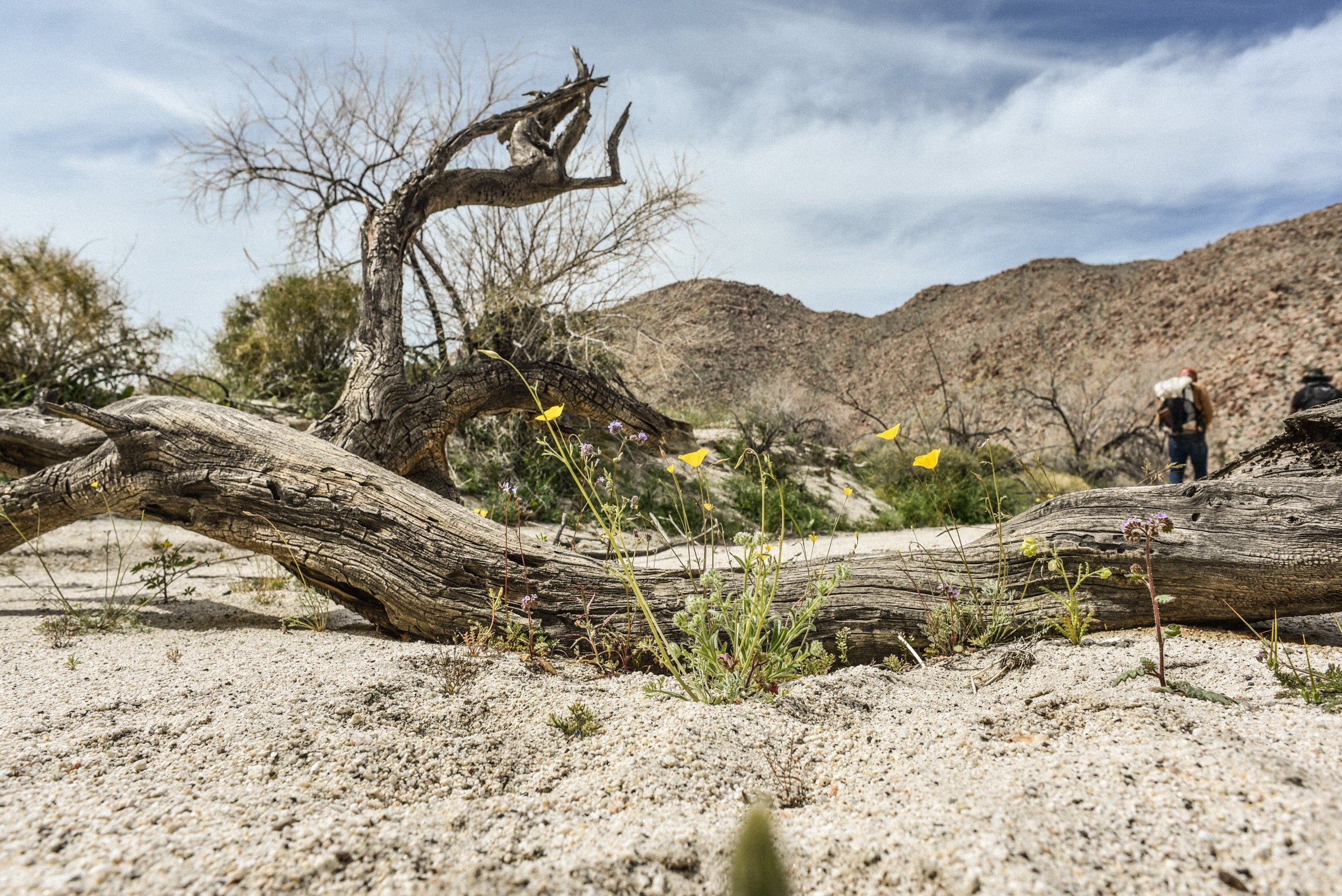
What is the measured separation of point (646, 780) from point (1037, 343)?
34.2 meters

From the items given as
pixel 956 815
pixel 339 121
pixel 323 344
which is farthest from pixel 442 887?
pixel 323 344

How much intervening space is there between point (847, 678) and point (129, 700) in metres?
2.31

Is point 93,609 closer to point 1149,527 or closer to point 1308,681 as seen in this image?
point 1149,527

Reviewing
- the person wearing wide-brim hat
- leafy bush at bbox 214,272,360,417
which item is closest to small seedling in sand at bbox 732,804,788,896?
the person wearing wide-brim hat

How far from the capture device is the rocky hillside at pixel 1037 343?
1014cm

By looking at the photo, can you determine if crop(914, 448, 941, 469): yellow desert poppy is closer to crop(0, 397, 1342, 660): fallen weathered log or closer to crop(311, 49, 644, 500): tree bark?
crop(0, 397, 1342, 660): fallen weathered log

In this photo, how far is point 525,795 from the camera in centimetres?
162

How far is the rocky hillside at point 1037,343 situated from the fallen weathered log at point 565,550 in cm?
451

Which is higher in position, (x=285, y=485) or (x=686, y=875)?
(x=285, y=485)

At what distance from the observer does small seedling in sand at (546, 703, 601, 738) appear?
6.38ft

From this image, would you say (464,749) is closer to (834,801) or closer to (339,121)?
(834,801)

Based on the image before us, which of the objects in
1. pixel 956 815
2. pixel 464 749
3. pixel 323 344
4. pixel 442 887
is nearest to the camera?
pixel 442 887

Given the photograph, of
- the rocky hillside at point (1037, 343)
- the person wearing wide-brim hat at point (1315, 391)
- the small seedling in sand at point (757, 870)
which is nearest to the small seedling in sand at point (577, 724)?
the small seedling in sand at point (757, 870)

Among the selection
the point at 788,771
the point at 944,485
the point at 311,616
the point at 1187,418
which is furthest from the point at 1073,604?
the point at 1187,418
